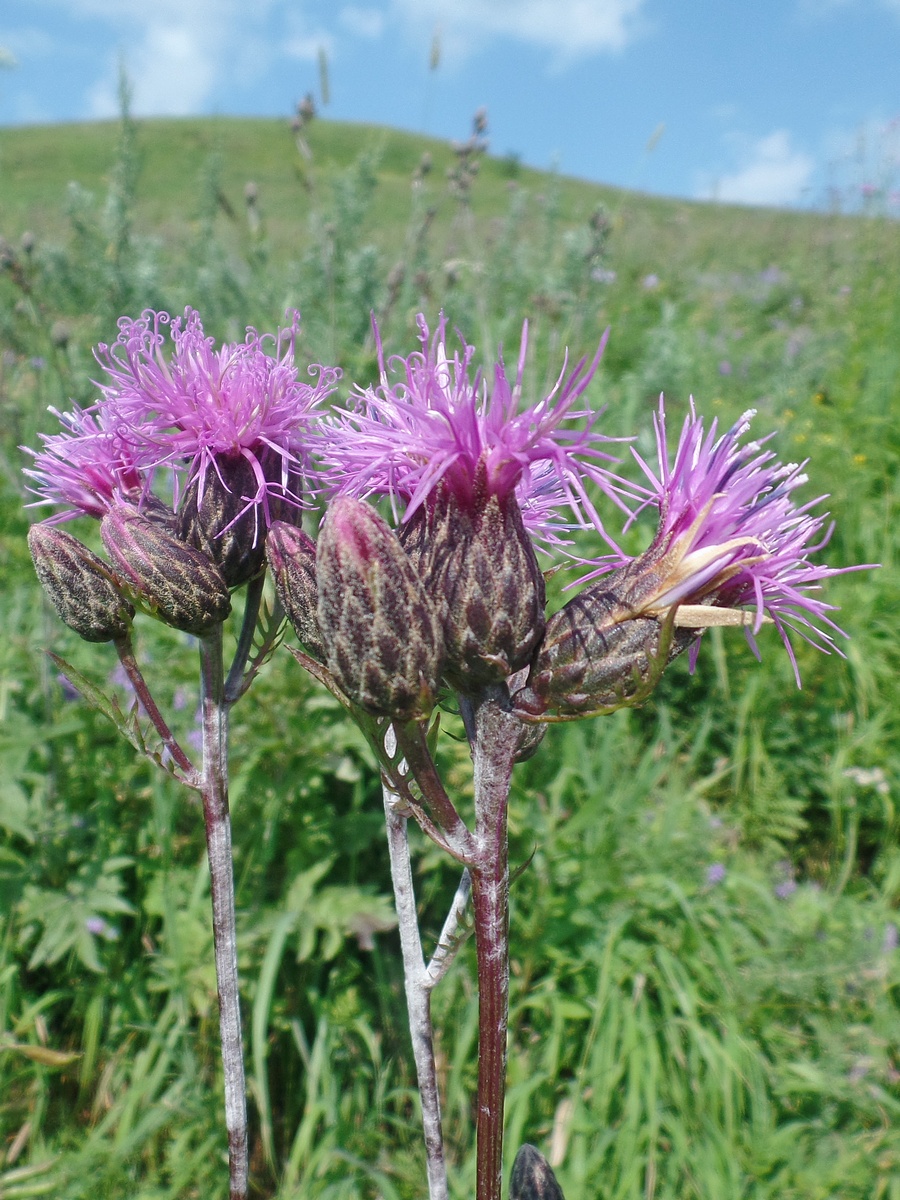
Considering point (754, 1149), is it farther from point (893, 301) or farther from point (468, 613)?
point (893, 301)

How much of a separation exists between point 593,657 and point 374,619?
30 cm

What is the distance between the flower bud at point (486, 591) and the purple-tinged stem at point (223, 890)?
512mm

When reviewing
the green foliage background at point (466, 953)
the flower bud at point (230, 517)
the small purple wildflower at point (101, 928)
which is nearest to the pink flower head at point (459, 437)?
the flower bud at point (230, 517)

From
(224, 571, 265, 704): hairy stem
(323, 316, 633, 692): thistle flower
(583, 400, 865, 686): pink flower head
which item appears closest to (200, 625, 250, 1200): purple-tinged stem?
(224, 571, 265, 704): hairy stem

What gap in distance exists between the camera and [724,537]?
1.26m

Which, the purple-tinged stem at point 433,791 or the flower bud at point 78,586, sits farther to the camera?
the flower bud at point 78,586

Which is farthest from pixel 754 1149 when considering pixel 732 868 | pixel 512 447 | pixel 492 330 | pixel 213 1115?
pixel 492 330

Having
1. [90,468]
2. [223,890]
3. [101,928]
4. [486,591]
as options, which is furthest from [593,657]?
[101,928]

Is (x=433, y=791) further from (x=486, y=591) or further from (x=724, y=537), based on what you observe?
(x=724, y=537)

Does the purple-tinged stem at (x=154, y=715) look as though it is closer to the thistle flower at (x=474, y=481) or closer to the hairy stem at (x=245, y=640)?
the hairy stem at (x=245, y=640)

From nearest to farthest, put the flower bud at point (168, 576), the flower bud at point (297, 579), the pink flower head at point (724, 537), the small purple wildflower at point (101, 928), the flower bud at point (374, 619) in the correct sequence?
the flower bud at point (374, 619)
the pink flower head at point (724, 537)
the flower bud at point (297, 579)
the flower bud at point (168, 576)
the small purple wildflower at point (101, 928)

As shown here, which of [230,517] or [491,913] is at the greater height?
[230,517]

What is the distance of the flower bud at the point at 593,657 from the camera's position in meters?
1.13

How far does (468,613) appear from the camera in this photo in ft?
3.73
